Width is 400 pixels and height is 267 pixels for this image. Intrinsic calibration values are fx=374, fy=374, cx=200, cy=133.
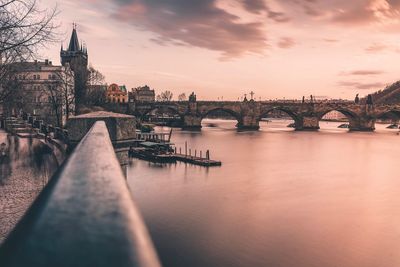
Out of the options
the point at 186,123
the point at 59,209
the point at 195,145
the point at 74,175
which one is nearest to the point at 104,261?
the point at 59,209

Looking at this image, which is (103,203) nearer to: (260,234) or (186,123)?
(260,234)

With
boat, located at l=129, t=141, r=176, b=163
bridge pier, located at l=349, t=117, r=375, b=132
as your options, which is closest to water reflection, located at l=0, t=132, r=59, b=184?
boat, located at l=129, t=141, r=176, b=163

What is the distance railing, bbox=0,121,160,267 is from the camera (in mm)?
986

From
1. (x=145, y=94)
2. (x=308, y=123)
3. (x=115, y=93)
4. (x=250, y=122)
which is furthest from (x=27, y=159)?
(x=145, y=94)

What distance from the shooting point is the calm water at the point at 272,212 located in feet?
62.0

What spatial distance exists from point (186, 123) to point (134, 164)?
65133mm

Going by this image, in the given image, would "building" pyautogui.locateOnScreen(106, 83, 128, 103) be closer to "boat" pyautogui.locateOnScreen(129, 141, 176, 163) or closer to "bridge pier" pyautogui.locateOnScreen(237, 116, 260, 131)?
"bridge pier" pyautogui.locateOnScreen(237, 116, 260, 131)

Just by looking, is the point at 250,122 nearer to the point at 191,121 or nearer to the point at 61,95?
the point at 191,121

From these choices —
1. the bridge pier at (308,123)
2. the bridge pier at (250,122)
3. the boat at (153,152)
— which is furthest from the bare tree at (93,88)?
the bridge pier at (308,123)

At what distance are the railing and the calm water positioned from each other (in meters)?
16.9

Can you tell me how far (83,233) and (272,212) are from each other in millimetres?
26243

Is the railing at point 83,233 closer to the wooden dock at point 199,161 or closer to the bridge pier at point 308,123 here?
the wooden dock at point 199,161

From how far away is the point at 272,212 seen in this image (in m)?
26.3

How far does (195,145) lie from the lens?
211ft
